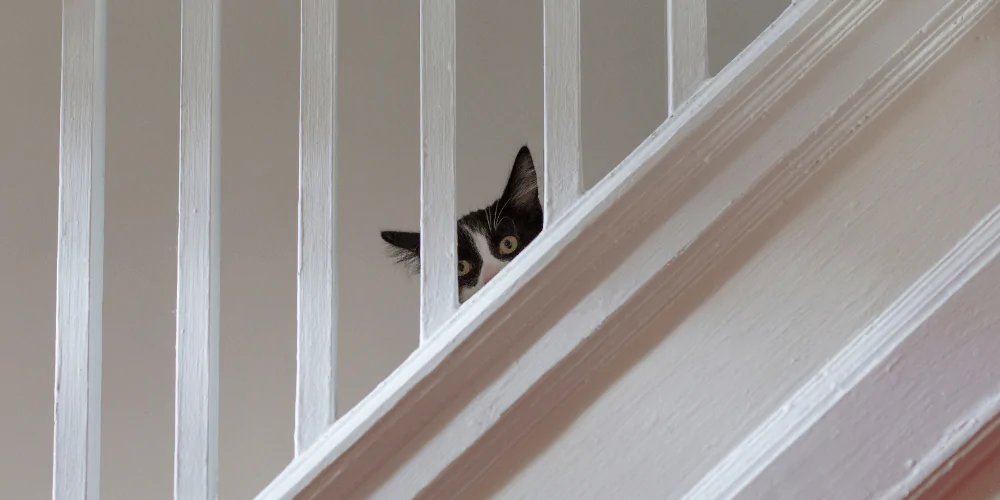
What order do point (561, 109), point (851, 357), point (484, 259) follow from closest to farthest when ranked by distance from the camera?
point (851, 357) → point (561, 109) → point (484, 259)

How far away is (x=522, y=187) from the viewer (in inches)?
55.6

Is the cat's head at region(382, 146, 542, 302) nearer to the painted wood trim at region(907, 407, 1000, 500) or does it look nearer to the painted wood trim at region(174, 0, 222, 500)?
the painted wood trim at region(174, 0, 222, 500)

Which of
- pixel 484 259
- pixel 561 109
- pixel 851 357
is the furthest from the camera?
pixel 484 259

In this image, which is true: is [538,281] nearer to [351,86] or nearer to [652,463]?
[652,463]

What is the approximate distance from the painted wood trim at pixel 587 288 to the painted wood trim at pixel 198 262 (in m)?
0.07

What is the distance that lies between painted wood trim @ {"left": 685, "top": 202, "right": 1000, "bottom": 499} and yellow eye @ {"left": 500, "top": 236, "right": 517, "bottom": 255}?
3.02 feet

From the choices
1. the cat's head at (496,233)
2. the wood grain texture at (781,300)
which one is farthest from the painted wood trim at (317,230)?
the cat's head at (496,233)

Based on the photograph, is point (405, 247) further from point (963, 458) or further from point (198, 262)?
point (963, 458)

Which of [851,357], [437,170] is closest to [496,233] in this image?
[437,170]

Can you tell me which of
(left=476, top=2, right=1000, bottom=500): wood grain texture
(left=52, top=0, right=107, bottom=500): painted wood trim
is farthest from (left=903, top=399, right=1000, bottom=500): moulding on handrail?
(left=52, top=0, right=107, bottom=500): painted wood trim

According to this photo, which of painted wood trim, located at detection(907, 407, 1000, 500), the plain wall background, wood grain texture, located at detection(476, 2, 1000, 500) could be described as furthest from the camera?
the plain wall background

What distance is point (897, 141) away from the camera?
1.96 feet

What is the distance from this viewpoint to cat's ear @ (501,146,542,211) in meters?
1.37

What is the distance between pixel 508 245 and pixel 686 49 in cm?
77
